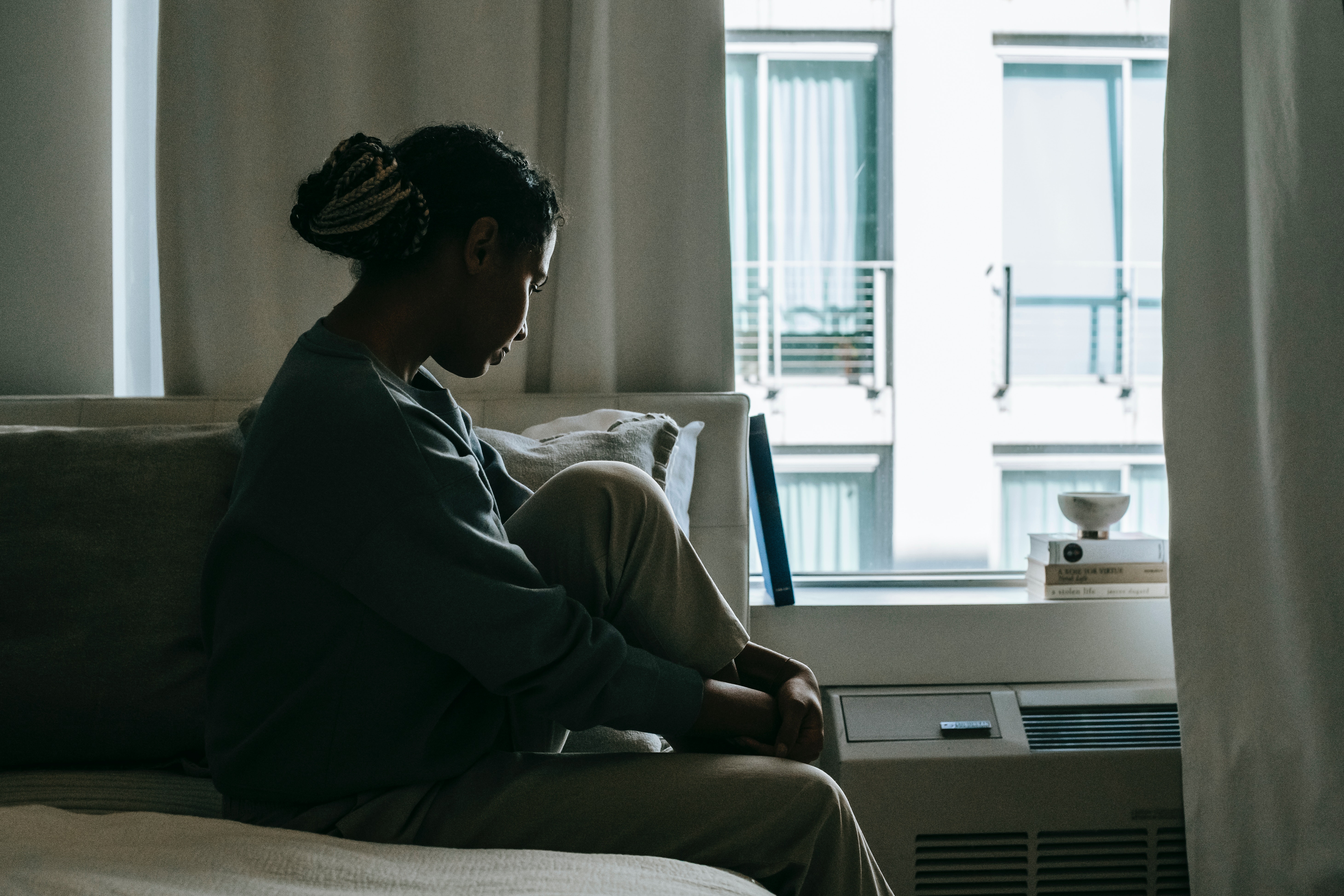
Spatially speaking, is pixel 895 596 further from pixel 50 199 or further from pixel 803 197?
pixel 50 199

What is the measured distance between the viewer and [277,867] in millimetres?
783

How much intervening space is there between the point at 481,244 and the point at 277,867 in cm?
63

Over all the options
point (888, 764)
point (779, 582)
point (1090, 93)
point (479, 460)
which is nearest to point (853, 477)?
point (779, 582)

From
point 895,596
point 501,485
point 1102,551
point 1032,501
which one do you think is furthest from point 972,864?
point 501,485

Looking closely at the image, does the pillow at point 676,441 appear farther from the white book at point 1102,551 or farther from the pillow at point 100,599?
the white book at point 1102,551

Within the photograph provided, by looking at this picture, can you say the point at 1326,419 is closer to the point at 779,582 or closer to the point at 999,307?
the point at 999,307

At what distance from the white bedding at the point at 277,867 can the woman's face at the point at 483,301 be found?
0.49 m

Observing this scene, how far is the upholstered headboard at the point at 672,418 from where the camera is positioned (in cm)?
171

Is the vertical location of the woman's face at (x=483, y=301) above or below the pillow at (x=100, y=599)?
above

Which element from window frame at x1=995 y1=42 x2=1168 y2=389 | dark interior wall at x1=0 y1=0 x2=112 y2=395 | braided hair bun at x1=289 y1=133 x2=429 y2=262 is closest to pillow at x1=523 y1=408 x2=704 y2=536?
braided hair bun at x1=289 y1=133 x2=429 y2=262

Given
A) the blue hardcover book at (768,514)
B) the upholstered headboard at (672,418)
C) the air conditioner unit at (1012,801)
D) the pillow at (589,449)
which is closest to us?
the pillow at (589,449)

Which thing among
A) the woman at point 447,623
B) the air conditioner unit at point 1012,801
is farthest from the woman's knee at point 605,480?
the air conditioner unit at point 1012,801

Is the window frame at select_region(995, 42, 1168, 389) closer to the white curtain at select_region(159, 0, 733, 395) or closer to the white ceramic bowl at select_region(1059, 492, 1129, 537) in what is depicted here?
the white ceramic bowl at select_region(1059, 492, 1129, 537)

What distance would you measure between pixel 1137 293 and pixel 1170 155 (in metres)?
0.49
